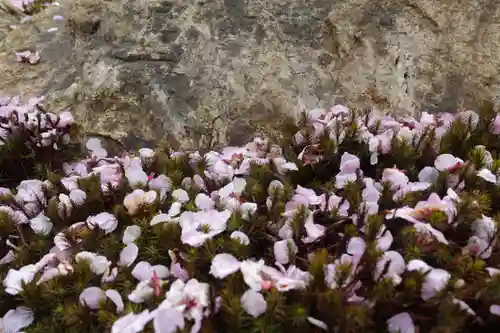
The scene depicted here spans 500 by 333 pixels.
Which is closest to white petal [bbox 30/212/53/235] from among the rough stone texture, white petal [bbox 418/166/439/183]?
the rough stone texture

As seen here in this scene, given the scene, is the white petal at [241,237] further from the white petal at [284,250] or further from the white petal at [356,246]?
the white petal at [356,246]

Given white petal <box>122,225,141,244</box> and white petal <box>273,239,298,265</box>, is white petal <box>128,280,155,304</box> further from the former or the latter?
white petal <box>273,239,298,265</box>

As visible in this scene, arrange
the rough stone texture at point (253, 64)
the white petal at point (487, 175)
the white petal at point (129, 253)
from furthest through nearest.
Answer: the rough stone texture at point (253, 64)
the white petal at point (487, 175)
the white petal at point (129, 253)

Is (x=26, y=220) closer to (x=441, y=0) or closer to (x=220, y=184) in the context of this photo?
(x=220, y=184)

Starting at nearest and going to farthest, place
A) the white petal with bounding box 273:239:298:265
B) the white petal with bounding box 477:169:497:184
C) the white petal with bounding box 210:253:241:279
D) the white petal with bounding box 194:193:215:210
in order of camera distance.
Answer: the white petal with bounding box 210:253:241:279
the white petal with bounding box 273:239:298:265
the white petal with bounding box 477:169:497:184
the white petal with bounding box 194:193:215:210

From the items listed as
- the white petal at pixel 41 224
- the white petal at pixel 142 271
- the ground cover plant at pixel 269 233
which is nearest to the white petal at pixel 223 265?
the ground cover plant at pixel 269 233

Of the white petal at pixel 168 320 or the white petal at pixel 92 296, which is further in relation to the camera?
the white petal at pixel 92 296
